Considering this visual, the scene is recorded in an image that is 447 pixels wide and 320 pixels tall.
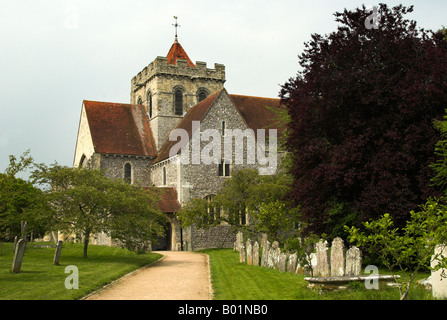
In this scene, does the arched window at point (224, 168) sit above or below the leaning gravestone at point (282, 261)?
above

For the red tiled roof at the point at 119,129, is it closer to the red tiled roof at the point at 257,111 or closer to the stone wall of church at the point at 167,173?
the stone wall of church at the point at 167,173

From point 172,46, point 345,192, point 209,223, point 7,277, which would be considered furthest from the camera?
point 172,46

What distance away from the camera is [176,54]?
49281mm

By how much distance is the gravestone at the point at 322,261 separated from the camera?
15.5 metres

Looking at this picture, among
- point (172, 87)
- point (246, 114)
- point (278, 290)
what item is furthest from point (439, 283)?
point (172, 87)

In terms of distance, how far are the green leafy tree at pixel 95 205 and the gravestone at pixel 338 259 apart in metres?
11.7

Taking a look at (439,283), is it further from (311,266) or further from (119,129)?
(119,129)

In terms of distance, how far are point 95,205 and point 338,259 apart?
1356 cm

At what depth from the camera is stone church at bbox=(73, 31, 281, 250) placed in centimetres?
3728

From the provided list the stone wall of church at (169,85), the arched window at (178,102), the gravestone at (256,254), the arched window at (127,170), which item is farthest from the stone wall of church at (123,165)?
the gravestone at (256,254)

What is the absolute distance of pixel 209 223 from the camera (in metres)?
32.0
